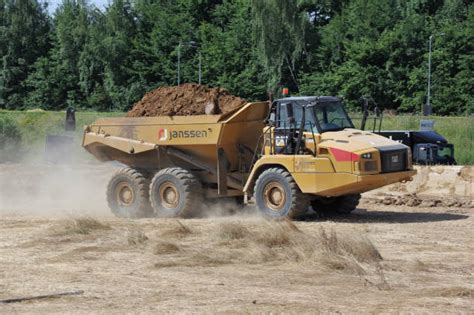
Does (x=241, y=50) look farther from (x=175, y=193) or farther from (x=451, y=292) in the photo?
(x=451, y=292)

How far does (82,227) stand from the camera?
52.3ft

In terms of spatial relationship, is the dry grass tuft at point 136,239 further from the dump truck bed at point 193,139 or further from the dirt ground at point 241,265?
the dump truck bed at point 193,139

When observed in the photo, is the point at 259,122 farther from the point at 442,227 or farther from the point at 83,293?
the point at 83,293

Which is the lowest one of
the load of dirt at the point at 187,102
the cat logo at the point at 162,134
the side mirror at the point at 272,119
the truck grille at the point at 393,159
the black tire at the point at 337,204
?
the black tire at the point at 337,204

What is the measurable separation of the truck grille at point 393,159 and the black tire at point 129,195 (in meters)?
5.51

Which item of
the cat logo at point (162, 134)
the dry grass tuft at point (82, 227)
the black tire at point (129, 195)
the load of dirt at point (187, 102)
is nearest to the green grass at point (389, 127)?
the black tire at point (129, 195)

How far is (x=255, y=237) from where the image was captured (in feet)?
46.7

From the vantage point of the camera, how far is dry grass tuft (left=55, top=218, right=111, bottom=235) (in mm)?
15750

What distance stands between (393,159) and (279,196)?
2.39m

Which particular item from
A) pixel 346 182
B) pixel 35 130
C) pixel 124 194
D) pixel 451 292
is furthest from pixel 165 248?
pixel 35 130

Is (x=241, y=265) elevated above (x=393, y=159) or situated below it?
below

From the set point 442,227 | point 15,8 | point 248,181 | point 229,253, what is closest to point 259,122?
point 248,181

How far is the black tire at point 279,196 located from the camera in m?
17.7

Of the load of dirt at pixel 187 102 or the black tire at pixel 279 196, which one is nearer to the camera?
the black tire at pixel 279 196
